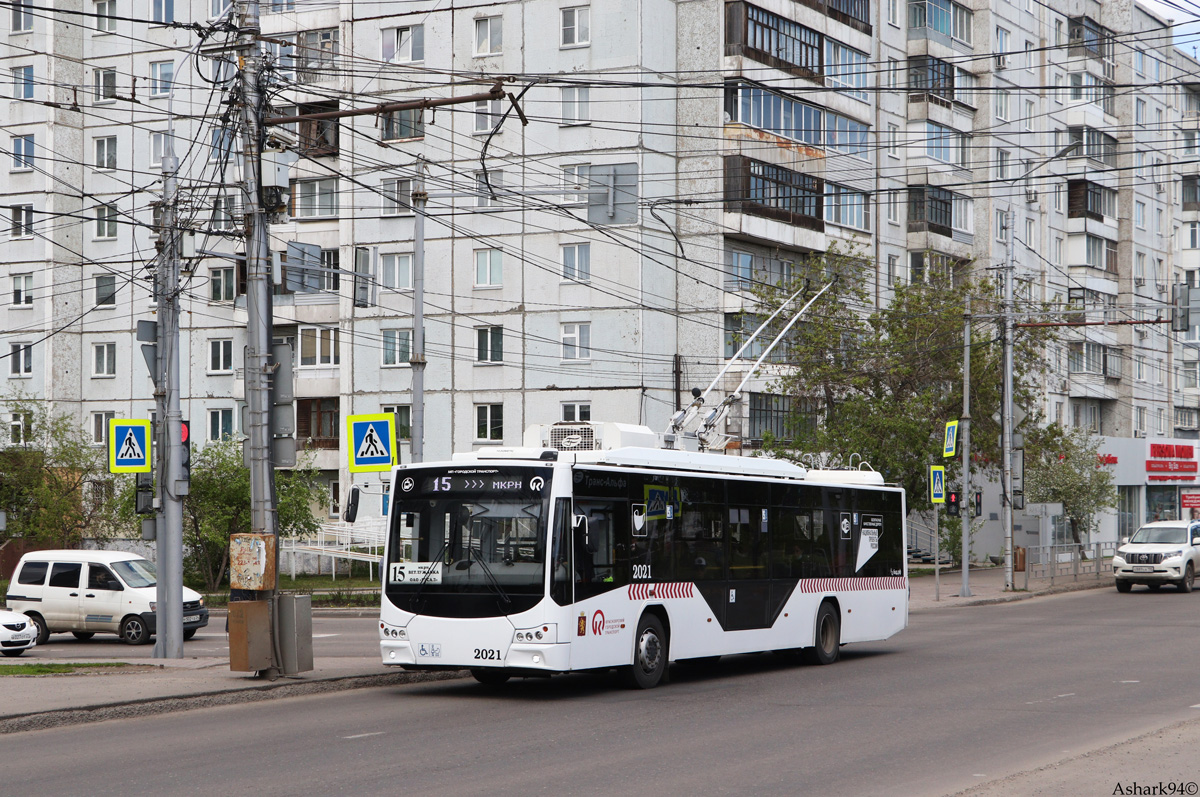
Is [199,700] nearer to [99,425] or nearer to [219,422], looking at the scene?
[219,422]

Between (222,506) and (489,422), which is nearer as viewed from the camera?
(222,506)

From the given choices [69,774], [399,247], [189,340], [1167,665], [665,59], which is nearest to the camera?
[69,774]

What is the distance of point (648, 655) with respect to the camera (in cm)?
1697

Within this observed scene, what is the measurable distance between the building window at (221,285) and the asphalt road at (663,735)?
41.8 m

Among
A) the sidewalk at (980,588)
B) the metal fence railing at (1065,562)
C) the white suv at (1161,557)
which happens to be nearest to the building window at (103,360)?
the sidewalk at (980,588)

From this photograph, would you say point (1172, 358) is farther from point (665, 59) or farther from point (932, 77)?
point (665, 59)

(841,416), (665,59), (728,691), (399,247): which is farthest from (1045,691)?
(399,247)

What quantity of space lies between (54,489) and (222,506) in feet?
25.3

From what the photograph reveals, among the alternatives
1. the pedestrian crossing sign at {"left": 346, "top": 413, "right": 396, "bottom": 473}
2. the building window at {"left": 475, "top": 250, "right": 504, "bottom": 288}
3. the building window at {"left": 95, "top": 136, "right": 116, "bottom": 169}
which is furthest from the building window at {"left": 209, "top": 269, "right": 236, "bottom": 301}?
the pedestrian crossing sign at {"left": 346, "top": 413, "right": 396, "bottom": 473}

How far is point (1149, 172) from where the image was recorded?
246 ft

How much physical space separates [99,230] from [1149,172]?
2024 inches

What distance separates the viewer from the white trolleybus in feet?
51.1

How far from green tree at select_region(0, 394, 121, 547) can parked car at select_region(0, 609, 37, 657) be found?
2190 centimetres

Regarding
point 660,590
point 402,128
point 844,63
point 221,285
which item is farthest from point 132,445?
point 221,285
